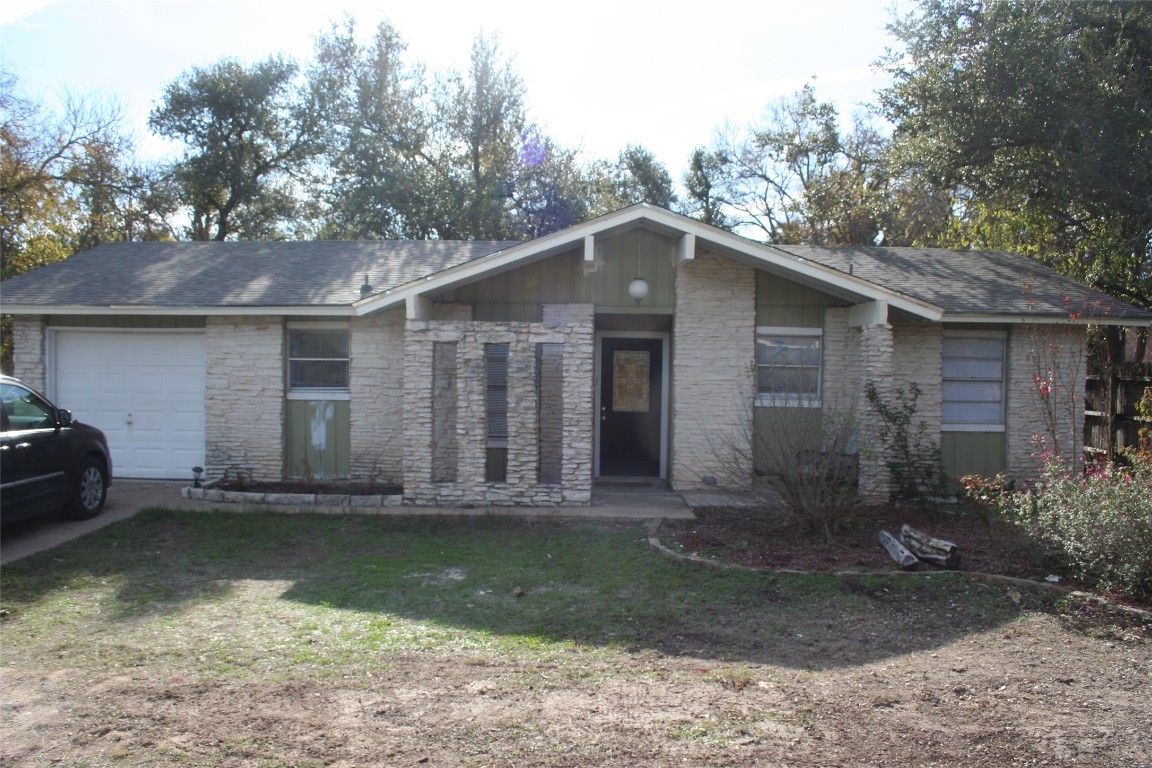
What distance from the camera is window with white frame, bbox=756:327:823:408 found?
11.2 m

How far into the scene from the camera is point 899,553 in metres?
7.35

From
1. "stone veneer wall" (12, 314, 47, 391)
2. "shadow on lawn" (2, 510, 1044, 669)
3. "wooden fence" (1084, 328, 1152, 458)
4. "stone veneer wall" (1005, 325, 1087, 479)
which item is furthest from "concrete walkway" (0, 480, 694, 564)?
"wooden fence" (1084, 328, 1152, 458)

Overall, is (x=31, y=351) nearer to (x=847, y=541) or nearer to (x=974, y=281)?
(x=847, y=541)

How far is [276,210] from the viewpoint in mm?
28078

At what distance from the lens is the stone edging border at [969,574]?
19.4ft

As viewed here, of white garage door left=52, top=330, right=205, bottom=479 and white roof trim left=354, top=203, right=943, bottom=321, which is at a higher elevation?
white roof trim left=354, top=203, right=943, bottom=321

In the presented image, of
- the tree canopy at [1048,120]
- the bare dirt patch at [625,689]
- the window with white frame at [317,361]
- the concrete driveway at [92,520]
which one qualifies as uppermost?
the tree canopy at [1048,120]

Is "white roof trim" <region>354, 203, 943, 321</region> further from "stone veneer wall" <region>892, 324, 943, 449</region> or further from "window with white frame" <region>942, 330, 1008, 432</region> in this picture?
"window with white frame" <region>942, 330, 1008, 432</region>

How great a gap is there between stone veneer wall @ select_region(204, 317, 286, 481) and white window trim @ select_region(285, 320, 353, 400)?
4.2 inches

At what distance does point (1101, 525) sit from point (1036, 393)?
5.82m

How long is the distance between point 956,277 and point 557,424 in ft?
21.9

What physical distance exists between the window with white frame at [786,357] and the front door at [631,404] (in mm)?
1602

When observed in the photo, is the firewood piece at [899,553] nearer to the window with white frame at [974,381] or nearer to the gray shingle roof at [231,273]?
the window with white frame at [974,381]

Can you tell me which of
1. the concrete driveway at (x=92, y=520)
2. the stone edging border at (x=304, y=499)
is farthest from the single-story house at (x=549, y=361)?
the concrete driveway at (x=92, y=520)
